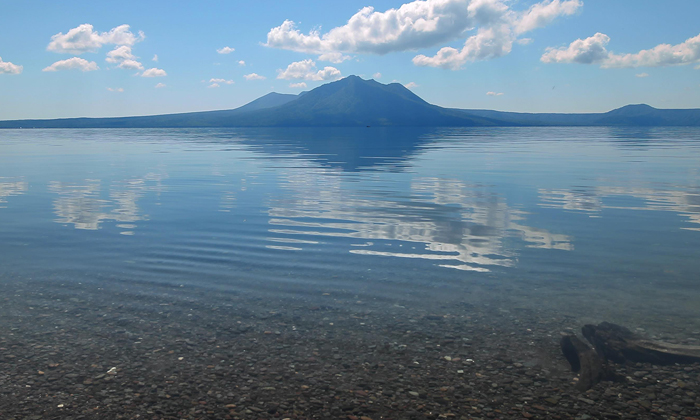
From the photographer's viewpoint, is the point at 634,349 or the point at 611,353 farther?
the point at 634,349

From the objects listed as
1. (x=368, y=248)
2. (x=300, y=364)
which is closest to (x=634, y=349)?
(x=300, y=364)

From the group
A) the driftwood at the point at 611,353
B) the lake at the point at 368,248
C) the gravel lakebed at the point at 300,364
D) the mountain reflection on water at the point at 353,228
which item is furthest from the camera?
the mountain reflection on water at the point at 353,228

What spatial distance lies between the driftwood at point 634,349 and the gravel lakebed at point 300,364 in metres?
0.26

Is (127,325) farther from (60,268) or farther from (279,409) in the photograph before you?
(60,268)

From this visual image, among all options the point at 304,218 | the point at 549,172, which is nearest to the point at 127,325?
the point at 304,218

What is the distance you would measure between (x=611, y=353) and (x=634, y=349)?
49 centimetres

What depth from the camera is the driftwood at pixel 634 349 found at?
8.98 metres

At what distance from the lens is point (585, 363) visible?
8.86 metres

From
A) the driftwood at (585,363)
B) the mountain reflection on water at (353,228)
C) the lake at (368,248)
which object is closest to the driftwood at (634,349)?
the driftwood at (585,363)

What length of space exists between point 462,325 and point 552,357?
6.02 ft

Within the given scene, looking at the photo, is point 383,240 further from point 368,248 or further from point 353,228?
point 353,228

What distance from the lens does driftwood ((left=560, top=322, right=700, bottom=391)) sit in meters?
8.59

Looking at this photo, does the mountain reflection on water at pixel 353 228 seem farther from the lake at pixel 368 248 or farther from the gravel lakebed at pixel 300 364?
the gravel lakebed at pixel 300 364

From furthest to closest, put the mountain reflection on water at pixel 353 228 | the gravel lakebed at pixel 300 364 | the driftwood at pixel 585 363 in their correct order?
the mountain reflection on water at pixel 353 228 < the driftwood at pixel 585 363 < the gravel lakebed at pixel 300 364
